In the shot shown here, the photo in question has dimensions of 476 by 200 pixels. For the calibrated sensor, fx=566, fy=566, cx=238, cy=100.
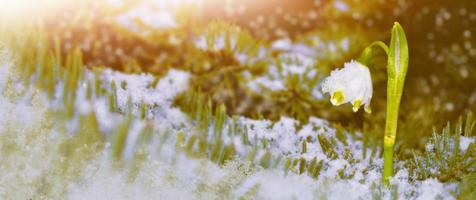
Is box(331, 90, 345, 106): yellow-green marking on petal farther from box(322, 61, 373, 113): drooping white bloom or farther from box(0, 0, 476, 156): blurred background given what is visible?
box(0, 0, 476, 156): blurred background

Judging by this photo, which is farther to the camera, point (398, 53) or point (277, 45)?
point (277, 45)

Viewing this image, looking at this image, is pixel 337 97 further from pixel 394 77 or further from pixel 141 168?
pixel 141 168

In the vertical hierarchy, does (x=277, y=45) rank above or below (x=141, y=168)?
above

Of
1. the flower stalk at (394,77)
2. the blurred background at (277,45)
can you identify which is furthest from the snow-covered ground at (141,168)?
the blurred background at (277,45)

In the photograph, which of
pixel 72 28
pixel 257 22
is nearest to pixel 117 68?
pixel 72 28

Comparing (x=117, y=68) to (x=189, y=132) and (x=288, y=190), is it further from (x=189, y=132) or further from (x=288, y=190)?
(x=288, y=190)

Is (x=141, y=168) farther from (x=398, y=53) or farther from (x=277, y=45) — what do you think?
(x=277, y=45)

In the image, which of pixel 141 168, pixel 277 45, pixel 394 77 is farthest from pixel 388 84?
pixel 277 45
